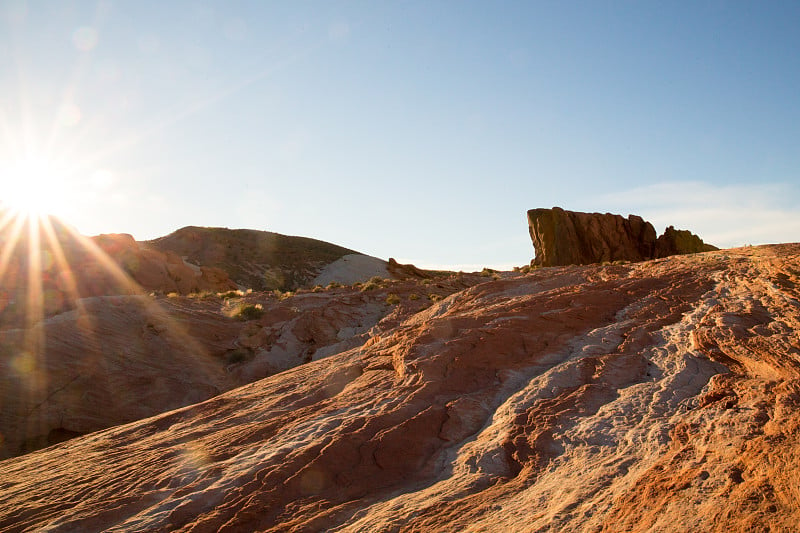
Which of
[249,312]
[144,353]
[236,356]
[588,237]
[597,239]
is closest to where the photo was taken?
[144,353]

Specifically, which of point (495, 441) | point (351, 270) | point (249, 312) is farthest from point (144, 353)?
point (351, 270)

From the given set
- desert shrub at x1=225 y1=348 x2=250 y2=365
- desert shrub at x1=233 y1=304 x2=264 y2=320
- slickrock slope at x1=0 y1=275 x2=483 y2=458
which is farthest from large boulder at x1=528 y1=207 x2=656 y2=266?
desert shrub at x1=225 y1=348 x2=250 y2=365

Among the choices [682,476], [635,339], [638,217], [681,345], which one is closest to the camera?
[682,476]

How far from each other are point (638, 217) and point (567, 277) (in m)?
30.4

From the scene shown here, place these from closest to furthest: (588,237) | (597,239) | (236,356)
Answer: (236,356), (597,239), (588,237)

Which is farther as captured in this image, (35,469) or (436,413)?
(35,469)

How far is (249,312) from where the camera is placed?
2036 cm

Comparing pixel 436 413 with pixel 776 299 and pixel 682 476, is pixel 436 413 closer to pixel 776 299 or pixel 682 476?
pixel 682 476

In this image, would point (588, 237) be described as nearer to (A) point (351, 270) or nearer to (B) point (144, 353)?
(B) point (144, 353)

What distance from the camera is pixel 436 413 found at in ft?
21.5

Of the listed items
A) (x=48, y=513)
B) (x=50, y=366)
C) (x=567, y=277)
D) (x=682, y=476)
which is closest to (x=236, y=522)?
(x=48, y=513)

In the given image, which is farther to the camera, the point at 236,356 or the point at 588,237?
the point at 588,237

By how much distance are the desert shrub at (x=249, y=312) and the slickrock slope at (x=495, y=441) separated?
10676 mm

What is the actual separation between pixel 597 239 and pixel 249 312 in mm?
28548
